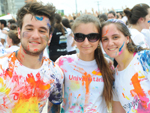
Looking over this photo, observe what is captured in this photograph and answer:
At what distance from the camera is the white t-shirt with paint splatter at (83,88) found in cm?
174

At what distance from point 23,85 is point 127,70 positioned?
4.07ft

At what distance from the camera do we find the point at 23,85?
1.48 meters

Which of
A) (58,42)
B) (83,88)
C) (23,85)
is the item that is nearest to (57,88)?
(83,88)

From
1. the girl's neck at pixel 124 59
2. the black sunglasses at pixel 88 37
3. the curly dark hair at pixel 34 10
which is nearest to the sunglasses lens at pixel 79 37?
the black sunglasses at pixel 88 37

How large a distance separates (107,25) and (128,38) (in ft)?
1.14

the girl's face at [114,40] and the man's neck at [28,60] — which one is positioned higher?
the girl's face at [114,40]

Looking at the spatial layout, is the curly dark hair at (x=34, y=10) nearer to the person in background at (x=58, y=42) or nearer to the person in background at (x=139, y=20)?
the person in background at (x=139, y=20)

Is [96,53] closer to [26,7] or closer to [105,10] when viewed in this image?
[26,7]

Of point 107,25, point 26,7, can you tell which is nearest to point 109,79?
point 107,25

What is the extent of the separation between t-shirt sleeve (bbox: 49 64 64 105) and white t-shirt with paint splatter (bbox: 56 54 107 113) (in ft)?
0.27

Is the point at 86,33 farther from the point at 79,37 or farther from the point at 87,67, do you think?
the point at 87,67

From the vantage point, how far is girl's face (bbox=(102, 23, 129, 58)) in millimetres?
1733

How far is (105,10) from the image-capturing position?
12.9 m

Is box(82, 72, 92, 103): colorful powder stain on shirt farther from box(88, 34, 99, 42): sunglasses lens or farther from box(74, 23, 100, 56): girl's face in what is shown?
box(88, 34, 99, 42): sunglasses lens
